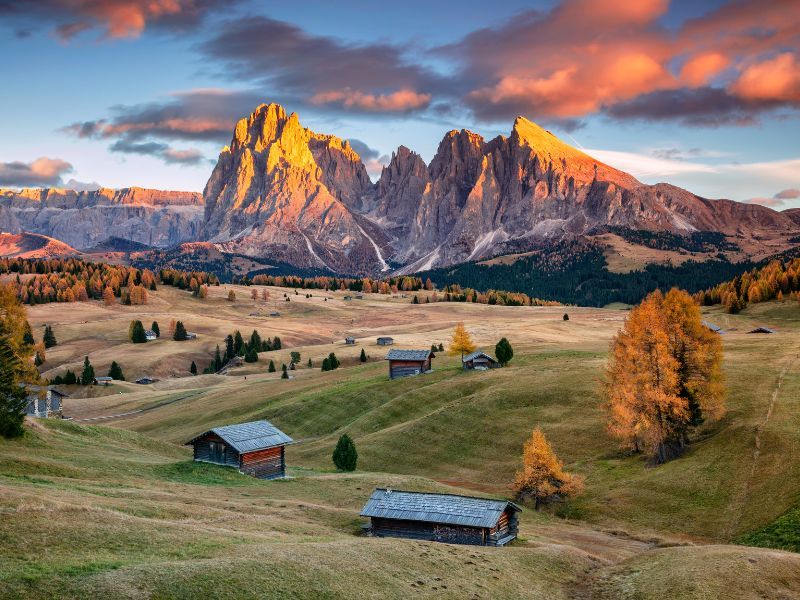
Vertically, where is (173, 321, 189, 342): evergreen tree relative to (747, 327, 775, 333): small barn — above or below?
below

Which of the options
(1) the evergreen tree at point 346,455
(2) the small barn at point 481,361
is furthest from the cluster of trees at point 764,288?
(1) the evergreen tree at point 346,455

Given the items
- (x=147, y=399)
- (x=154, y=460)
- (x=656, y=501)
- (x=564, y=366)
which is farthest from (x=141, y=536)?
(x=147, y=399)

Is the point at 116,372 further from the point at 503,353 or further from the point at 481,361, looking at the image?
the point at 503,353

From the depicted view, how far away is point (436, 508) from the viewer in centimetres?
4509

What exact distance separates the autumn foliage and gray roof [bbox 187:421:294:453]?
2985 cm

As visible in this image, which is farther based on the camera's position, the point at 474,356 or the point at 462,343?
the point at 462,343

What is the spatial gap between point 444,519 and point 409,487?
1313cm

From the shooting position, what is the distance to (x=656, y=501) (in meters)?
54.8

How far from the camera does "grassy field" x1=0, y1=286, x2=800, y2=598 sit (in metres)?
28.8

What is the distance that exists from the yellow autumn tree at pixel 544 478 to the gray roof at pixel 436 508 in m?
12.6

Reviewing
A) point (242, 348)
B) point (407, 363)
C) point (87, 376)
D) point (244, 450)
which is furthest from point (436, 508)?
point (242, 348)

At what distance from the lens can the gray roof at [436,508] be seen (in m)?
43.8

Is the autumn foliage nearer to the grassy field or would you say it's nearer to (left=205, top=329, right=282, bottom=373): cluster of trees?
the grassy field

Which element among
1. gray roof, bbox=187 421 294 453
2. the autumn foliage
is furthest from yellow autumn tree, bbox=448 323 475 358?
gray roof, bbox=187 421 294 453
